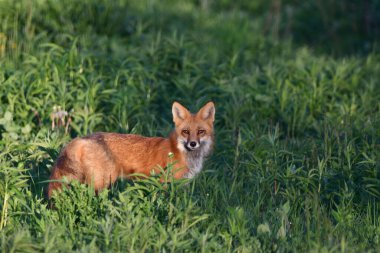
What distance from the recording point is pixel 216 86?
33.4 feet

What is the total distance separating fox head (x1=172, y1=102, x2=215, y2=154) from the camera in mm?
7797

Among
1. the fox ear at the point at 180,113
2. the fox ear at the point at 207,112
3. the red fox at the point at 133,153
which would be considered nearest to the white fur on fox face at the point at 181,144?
the red fox at the point at 133,153

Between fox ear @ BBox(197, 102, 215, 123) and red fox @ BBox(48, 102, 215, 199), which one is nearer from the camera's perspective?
red fox @ BBox(48, 102, 215, 199)

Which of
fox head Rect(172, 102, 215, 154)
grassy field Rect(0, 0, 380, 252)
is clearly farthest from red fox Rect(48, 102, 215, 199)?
grassy field Rect(0, 0, 380, 252)

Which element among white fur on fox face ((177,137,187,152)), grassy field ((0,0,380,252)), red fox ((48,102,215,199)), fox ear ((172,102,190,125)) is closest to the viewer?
grassy field ((0,0,380,252))

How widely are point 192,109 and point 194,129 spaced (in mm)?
1686

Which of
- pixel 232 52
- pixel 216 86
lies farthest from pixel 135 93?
pixel 232 52

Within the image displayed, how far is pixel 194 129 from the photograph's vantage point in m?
7.91

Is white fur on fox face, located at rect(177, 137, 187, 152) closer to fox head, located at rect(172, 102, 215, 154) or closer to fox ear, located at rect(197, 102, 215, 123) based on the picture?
fox head, located at rect(172, 102, 215, 154)

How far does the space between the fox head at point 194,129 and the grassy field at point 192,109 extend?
36cm

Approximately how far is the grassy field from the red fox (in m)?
0.24

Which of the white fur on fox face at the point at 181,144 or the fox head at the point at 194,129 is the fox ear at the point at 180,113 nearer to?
the fox head at the point at 194,129

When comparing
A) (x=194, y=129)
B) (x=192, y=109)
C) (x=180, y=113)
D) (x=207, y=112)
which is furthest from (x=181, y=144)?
(x=192, y=109)

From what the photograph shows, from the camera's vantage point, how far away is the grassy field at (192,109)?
6.15m
